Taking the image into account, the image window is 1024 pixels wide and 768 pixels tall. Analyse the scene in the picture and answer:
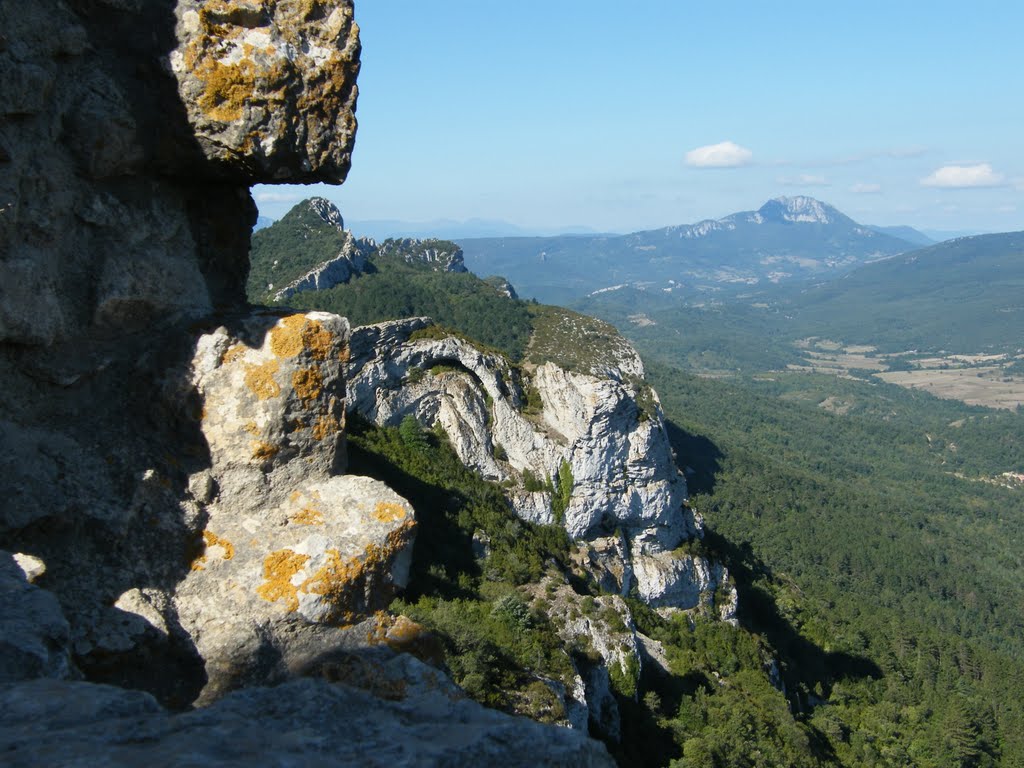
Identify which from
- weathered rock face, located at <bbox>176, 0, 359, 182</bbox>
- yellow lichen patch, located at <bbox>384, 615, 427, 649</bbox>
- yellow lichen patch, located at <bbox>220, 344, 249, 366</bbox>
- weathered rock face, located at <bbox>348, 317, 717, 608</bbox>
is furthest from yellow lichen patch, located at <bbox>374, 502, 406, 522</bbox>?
weathered rock face, located at <bbox>348, 317, 717, 608</bbox>

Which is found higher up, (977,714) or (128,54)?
(128,54)

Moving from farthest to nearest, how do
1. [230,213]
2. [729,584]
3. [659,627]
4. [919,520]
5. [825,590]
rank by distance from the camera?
[919,520], [825,590], [729,584], [659,627], [230,213]

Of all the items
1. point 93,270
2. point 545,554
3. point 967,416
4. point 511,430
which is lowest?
point 967,416

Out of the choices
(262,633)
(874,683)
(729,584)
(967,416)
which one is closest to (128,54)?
(262,633)

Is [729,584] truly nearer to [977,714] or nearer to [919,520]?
[977,714]

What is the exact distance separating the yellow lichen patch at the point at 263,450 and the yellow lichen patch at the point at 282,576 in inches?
28.6

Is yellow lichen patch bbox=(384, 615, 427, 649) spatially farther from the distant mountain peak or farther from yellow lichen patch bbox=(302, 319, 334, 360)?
the distant mountain peak

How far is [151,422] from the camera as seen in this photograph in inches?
215

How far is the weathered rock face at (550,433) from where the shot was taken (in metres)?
38.2

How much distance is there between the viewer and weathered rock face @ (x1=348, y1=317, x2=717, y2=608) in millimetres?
38188

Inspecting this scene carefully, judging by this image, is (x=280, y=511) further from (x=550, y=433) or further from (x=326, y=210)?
(x=326, y=210)

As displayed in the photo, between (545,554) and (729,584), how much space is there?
15979mm

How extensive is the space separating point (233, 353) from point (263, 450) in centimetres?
80

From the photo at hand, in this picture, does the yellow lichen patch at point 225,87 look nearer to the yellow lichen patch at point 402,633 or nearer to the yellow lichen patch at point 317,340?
the yellow lichen patch at point 317,340
